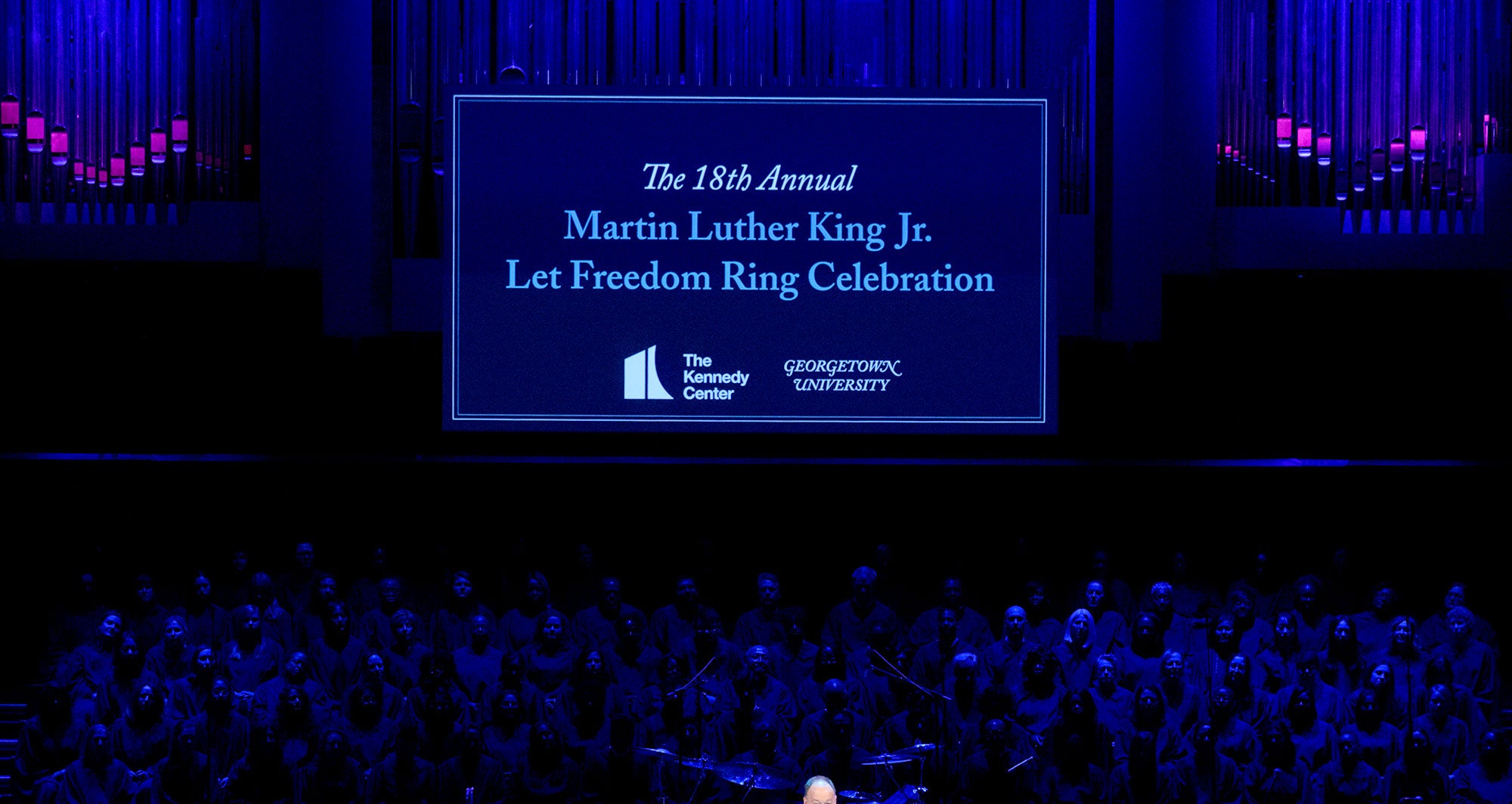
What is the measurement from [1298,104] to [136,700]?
19.5 ft

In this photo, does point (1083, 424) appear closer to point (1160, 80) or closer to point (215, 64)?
point (1160, 80)

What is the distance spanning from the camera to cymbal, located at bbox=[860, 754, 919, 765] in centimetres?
757

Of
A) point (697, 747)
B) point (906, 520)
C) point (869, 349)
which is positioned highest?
point (869, 349)

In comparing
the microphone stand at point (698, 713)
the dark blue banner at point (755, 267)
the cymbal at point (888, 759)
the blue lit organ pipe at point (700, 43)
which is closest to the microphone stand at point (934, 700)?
the cymbal at point (888, 759)

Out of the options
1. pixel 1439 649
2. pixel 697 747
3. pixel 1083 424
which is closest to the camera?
pixel 697 747

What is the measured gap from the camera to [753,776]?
7500mm

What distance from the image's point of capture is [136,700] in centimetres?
851

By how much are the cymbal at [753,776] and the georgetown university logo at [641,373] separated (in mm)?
1774

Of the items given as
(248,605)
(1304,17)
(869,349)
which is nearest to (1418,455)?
(1304,17)

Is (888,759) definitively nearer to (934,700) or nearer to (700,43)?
(934,700)

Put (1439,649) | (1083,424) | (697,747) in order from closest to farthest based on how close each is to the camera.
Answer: (697,747) → (1439,649) → (1083,424)

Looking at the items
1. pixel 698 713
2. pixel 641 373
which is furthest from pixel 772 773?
pixel 641 373

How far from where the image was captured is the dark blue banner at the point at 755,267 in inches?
336

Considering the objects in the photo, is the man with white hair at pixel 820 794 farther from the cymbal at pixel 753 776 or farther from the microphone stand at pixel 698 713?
the microphone stand at pixel 698 713
